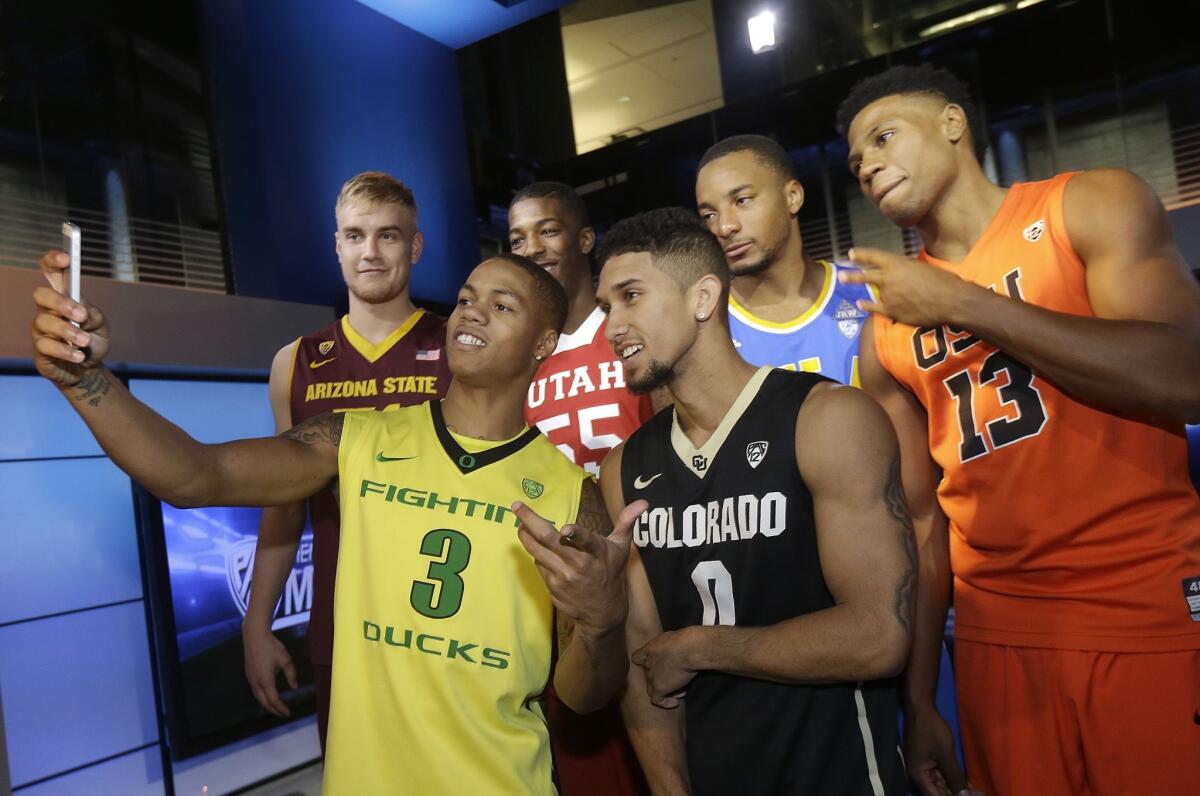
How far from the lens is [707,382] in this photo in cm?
167

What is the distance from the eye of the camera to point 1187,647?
4.75 feet

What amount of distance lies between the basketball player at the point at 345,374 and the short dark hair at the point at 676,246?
32.3 inches

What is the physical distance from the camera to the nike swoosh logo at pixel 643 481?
1652mm

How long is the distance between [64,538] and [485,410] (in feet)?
10.9

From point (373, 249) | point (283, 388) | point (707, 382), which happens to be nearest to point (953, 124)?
point (707, 382)

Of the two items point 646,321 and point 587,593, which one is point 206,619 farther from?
point 587,593

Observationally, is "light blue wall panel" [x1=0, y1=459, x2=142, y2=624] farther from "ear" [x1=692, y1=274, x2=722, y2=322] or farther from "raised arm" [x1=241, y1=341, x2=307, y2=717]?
"ear" [x1=692, y1=274, x2=722, y2=322]

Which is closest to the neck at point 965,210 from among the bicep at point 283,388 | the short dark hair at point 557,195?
the short dark hair at point 557,195

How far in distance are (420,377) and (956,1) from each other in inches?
209

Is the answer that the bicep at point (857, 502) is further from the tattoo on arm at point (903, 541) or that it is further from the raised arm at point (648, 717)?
the raised arm at point (648, 717)

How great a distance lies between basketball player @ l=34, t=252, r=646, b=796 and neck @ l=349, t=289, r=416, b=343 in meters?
0.73

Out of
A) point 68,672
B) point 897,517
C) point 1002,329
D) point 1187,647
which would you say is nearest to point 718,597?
point 897,517

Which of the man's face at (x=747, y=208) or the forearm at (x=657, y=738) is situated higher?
the man's face at (x=747, y=208)

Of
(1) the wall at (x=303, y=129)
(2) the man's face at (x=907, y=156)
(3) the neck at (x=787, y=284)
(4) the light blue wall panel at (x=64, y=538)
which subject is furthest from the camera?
(1) the wall at (x=303, y=129)
